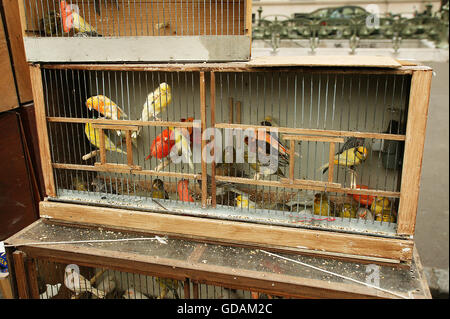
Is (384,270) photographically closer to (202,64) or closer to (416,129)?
(416,129)

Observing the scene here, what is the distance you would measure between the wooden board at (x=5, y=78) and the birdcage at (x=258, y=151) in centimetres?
25

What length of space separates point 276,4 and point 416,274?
1179 cm

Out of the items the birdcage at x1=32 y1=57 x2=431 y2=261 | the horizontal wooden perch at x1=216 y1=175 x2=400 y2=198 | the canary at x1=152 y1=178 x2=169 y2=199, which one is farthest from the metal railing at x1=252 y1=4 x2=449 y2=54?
the horizontal wooden perch at x1=216 y1=175 x2=400 y2=198

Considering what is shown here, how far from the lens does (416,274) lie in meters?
1.67

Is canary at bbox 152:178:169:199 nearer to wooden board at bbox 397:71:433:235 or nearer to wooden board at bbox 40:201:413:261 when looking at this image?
wooden board at bbox 40:201:413:261

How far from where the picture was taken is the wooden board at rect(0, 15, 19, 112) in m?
2.14

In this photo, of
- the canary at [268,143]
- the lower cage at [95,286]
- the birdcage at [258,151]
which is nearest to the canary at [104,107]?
the birdcage at [258,151]

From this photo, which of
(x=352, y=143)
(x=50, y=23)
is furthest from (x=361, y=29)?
(x=50, y=23)

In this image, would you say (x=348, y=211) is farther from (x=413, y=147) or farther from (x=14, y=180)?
(x=14, y=180)

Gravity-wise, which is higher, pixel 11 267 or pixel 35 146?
pixel 35 146

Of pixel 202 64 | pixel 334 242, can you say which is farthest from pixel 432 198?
pixel 202 64

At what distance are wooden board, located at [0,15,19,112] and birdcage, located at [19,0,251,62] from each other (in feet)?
0.90

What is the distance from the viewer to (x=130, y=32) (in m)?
2.29

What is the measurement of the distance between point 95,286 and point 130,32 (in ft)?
5.18
